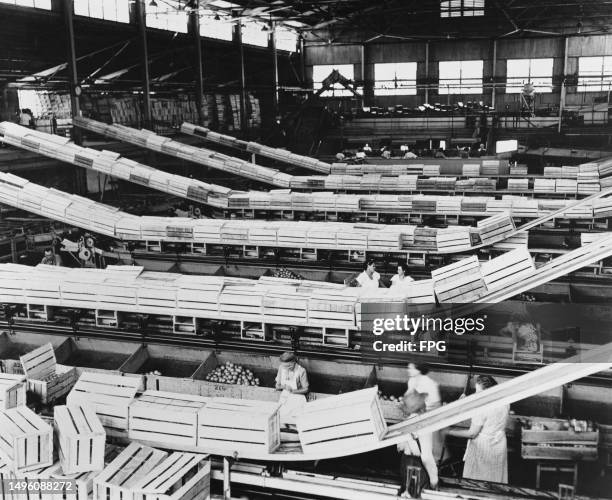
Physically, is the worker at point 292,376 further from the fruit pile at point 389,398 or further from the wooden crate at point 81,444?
the wooden crate at point 81,444

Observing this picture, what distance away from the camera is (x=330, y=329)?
305 inches

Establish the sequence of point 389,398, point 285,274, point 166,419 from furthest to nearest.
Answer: point 285,274, point 389,398, point 166,419

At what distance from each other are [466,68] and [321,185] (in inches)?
730

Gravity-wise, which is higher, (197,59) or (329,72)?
(329,72)

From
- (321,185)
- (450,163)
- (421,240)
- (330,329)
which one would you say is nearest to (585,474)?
(330,329)

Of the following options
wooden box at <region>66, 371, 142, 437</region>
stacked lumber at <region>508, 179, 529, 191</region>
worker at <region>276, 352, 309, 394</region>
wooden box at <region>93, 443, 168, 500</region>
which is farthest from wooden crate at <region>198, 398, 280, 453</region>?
stacked lumber at <region>508, 179, 529, 191</region>

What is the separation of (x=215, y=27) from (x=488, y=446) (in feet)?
86.5

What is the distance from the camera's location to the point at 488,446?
548 cm

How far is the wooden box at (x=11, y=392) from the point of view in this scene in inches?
232

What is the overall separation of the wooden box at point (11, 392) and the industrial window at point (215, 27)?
22.3m

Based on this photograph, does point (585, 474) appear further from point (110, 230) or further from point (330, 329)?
point (110, 230)

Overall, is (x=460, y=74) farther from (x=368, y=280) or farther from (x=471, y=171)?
(x=368, y=280)

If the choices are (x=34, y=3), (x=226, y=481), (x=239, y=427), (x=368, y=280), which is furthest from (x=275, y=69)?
(x=226, y=481)

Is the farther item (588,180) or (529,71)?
(529,71)
